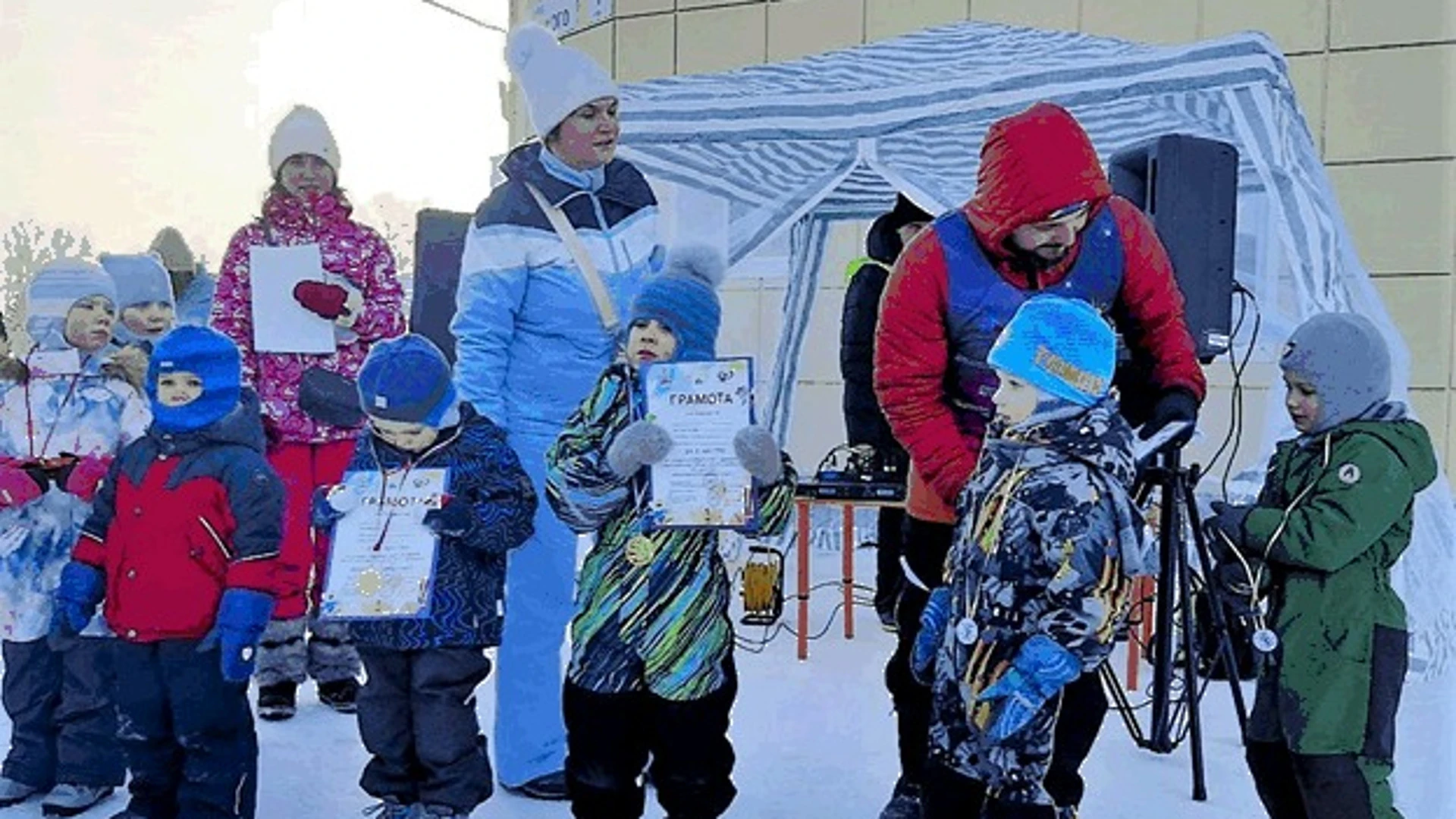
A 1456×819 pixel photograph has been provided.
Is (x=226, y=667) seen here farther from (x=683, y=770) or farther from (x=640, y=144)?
(x=640, y=144)

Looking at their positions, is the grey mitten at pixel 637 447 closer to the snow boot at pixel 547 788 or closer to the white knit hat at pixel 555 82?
the white knit hat at pixel 555 82

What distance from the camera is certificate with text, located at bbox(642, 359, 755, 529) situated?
2.27 metres

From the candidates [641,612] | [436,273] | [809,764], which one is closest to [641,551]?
[641,612]

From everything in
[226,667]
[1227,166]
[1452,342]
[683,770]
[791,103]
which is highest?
[791,103]

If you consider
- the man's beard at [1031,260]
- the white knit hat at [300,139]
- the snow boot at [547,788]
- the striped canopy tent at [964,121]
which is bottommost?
the snow boot at [547,788]

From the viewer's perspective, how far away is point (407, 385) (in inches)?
92.1

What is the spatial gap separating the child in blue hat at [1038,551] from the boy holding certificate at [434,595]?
0.86 metres

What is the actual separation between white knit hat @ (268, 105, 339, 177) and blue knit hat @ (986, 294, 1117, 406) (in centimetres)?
216

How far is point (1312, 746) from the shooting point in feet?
7.32

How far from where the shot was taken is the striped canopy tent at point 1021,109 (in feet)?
13.3

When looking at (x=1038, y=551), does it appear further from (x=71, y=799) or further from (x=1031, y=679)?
(x=71, y=799)

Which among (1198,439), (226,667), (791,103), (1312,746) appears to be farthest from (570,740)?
(1198,439)

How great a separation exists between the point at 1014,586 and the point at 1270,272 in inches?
114

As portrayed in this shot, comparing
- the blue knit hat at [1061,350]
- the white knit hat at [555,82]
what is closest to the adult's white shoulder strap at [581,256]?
the white knit hat at [555,82]
